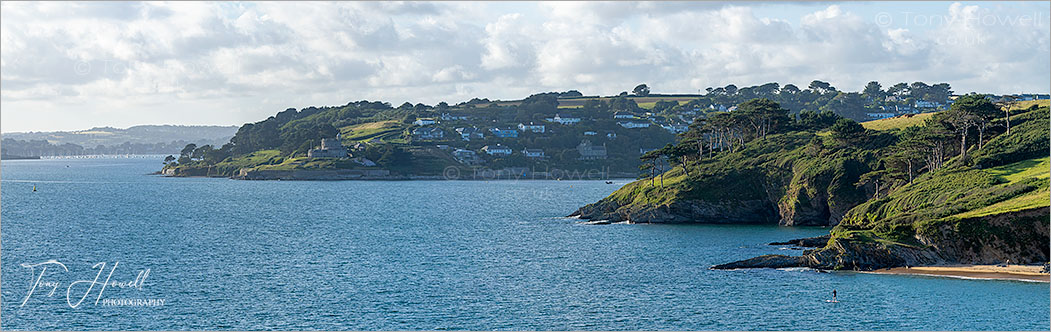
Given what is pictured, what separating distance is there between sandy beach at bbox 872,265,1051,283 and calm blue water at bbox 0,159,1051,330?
252 centimetres

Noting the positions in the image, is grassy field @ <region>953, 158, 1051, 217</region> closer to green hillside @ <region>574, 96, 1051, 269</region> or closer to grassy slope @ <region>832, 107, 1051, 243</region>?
grassy slope @ <region>832, 107, 1051, 243</region>

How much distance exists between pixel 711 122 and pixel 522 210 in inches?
1496

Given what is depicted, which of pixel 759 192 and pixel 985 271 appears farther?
pixel 759 192

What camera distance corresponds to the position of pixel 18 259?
95.0 meters

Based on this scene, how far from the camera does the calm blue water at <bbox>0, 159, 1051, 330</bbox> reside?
61.9 meters

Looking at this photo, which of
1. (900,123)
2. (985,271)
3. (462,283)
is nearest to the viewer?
(985,271)

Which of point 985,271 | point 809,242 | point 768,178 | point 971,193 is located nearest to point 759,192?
point 768,178

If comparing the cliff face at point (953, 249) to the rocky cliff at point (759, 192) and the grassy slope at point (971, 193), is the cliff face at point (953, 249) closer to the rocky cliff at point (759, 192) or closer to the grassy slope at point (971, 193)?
the grassy slope at point (971, 193)

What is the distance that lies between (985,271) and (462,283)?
145ft
